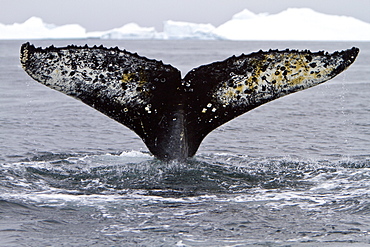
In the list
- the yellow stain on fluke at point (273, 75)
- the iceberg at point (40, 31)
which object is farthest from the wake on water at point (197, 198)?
the iceberg at point (40, 31)

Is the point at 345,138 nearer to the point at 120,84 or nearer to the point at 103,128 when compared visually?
the point at 103,128

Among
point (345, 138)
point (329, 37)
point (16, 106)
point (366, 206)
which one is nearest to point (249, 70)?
point (366, 206)

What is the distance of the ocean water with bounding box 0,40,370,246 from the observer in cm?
507

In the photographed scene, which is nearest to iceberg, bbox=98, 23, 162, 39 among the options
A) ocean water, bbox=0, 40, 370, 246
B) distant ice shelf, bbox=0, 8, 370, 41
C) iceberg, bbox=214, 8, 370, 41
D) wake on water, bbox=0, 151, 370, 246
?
distant ice shelf, bbox=0, 8, 370, 41

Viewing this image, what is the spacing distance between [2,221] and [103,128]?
21.7ft

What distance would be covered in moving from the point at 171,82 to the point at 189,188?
1.20 m

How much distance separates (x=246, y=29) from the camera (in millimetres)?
107438

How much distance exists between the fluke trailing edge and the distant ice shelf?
88466 mm

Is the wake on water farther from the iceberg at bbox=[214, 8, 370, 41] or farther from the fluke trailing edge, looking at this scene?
the iceberg at bbox=[214, 8, 370, 41]

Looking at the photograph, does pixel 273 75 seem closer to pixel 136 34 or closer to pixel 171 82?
pixel 171 82

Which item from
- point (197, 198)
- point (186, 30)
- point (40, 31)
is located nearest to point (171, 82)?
point (197, 198)

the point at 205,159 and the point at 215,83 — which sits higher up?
the point at 215,83

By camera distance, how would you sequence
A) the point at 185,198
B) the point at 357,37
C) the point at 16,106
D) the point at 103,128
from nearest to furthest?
the point at 185,198 < the point at 103,128 < the point at 16,106 < the point at 357,37

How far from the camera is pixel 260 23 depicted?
359 feet
